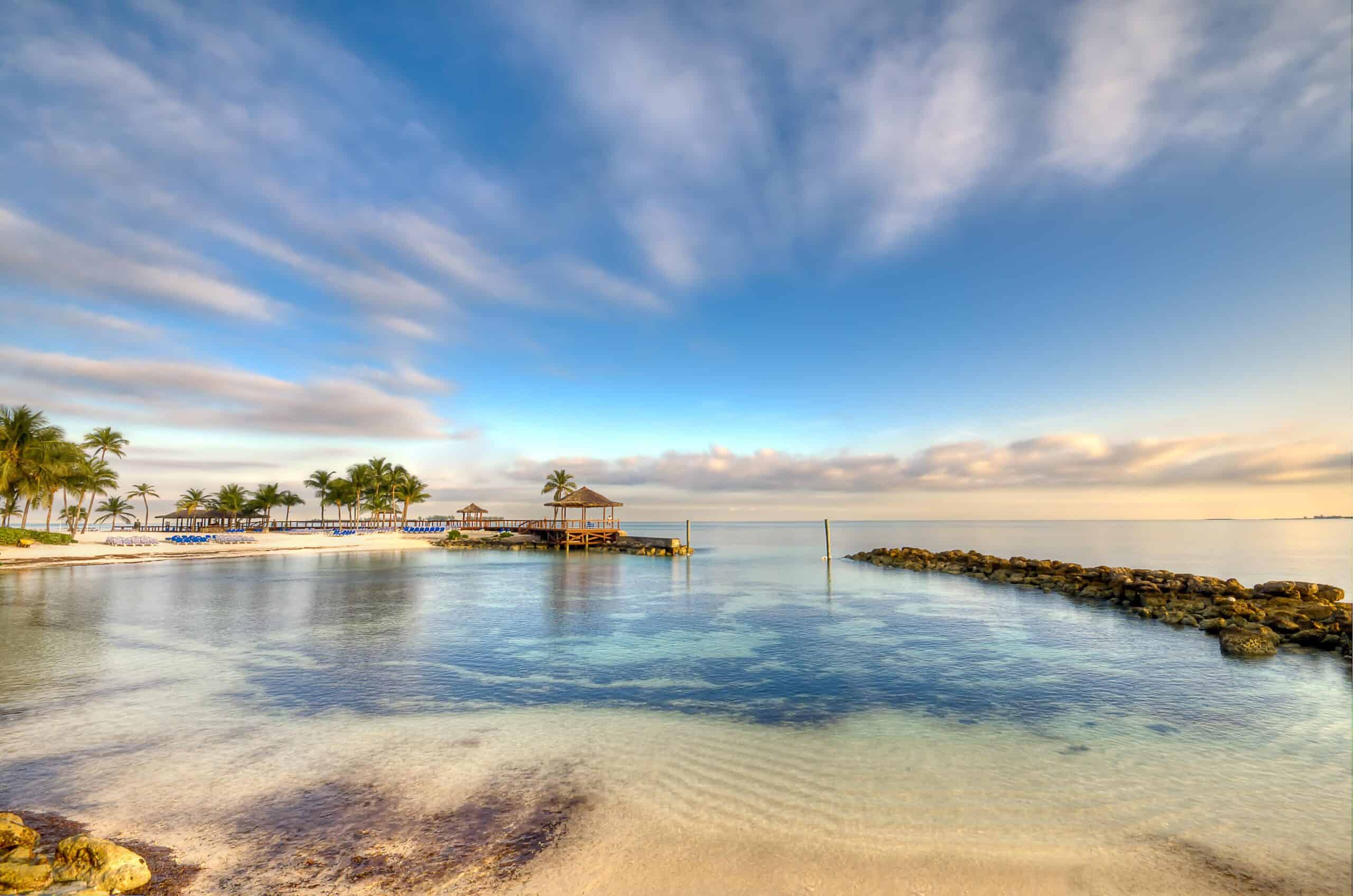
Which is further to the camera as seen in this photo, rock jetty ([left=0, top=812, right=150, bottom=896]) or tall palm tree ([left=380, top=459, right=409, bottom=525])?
tall palm tree ([left=380, top=459, right=409, bottom=525])

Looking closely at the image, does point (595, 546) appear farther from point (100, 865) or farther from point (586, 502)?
point (100, 865)

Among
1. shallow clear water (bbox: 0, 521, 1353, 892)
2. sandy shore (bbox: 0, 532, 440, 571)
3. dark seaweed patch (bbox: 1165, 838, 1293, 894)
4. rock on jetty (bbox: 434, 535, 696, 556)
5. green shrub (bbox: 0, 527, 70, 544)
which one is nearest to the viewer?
dark seaweed patch (bbox: 1165, 838, 1293, 894)

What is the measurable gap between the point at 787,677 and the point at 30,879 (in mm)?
13029

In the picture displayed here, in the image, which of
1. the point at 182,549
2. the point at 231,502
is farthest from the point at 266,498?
the point at 182,549

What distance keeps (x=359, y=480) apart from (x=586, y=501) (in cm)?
5618

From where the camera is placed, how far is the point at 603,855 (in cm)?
632

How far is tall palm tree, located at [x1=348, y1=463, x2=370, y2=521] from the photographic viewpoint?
310 ft

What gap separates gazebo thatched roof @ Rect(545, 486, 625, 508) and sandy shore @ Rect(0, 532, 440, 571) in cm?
2002

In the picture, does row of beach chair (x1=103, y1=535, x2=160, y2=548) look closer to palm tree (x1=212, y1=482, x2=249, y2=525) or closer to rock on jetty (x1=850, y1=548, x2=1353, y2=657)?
palm tree (x1=212, y1=482, x2=249, y2=525)

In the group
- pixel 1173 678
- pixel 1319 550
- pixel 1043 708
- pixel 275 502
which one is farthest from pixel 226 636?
pixel 1319 550

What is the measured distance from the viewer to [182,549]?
2082 inches

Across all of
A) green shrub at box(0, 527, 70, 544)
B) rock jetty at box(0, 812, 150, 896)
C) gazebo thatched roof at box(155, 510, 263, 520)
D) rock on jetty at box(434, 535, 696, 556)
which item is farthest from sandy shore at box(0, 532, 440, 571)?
rock jetty at box(0, 812, 150, 896)

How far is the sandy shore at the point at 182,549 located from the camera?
4062 cm

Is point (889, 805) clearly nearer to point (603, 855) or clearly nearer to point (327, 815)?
point (603, 855)
